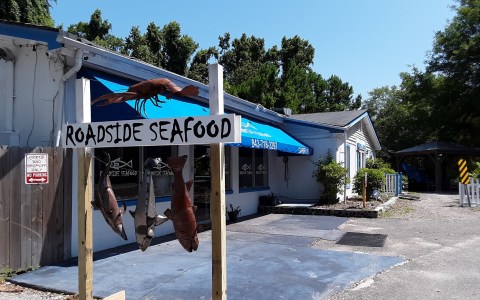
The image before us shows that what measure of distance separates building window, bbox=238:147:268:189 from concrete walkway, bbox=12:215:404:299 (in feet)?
14.5

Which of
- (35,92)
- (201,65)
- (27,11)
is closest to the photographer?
(35,92)

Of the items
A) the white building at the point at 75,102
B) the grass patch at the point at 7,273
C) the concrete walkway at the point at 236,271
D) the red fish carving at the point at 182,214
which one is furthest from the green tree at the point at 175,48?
the red fish carving at the point at 182,214

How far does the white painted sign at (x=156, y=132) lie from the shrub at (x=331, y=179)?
1155cm

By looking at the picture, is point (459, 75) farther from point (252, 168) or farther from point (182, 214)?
point (182, 214)

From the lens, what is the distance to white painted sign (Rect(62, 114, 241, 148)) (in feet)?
9.07

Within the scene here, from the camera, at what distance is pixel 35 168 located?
21.1 feet

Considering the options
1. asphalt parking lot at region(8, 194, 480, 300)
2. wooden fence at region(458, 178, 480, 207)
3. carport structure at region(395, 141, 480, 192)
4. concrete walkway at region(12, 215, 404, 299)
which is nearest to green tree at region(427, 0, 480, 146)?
carport structure at region(395, 141, 480, 192)

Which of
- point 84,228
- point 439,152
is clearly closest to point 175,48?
point 439,152

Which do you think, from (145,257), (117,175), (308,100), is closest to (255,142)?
(117,175)

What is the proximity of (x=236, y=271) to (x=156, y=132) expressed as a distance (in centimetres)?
403

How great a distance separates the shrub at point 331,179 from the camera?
1395 centimetres

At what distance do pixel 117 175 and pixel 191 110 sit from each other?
2148 mm

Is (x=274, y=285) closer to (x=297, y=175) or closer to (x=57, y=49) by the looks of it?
(x=57, y=49)

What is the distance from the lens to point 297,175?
15.4 m
